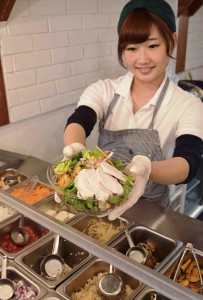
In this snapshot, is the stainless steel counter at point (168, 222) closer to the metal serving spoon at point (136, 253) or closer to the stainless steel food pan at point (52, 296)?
the metal serving spoon at point (136, 253)

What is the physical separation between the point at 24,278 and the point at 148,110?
100 cm

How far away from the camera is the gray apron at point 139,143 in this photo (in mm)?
1598

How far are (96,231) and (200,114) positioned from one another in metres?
0.74

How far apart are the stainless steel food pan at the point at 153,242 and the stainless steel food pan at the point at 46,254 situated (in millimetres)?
151

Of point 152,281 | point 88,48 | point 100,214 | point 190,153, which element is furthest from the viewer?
point 88,48

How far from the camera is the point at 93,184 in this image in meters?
0.89

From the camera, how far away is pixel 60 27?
2135mm

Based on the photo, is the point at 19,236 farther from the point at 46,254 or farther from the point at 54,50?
the point at 54,50

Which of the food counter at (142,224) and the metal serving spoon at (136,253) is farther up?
the food counter at (142,224)

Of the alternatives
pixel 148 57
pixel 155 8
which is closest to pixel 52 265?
pixel 148 57

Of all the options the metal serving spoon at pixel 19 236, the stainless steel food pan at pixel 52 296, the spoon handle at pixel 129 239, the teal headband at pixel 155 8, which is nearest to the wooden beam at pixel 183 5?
the teal headband at pixel 155 8

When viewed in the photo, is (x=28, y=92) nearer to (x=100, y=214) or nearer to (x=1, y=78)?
(x=1, y=78)

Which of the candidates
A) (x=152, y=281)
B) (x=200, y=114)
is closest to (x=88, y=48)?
(x=200, y=114)

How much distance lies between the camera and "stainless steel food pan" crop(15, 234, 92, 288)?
45.5 inches
